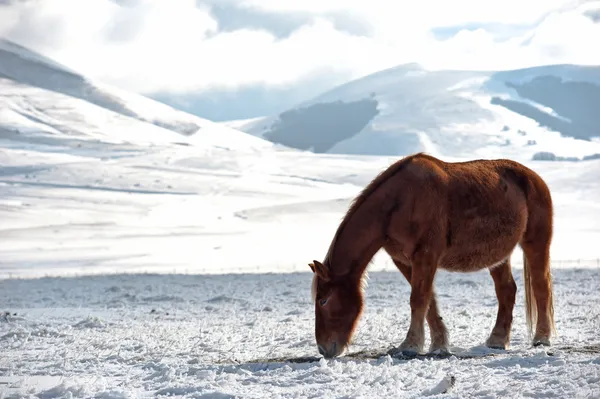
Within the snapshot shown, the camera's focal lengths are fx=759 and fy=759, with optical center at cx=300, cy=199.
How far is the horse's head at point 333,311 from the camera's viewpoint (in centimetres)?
694

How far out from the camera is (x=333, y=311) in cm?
695

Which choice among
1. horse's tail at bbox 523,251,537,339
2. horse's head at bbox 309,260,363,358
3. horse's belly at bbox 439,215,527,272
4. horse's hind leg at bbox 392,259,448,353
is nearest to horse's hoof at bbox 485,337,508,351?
horse's tail at bbox 523,251,537,339

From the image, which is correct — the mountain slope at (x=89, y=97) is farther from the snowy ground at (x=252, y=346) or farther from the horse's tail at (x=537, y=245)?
the horse's tail at (x=537, y=245)

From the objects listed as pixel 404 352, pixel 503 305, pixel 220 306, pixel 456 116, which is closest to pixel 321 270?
pixel 404 352

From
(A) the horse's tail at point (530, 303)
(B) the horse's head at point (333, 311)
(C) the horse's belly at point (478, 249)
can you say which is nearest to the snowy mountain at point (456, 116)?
(A) the horse's tail at point (530, 303)

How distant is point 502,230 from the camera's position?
7.52 metres

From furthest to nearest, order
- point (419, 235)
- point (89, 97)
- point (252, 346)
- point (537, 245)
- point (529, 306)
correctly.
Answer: point (89, 97) → point (252, 346) → point (529, 306) → point (537, 245) → point (419, 235)

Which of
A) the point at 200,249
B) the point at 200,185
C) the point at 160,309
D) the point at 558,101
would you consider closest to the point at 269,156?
the point at 200,185

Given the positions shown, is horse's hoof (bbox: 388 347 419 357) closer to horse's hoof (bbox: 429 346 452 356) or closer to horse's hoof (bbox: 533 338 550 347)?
horse's hoof (bbox: 429 346 452 356)

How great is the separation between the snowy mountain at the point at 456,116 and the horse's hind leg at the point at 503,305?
95.3 metres

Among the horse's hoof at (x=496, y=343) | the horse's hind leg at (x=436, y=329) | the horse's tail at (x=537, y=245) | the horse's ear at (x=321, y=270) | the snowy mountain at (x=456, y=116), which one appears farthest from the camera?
the snowy mountain at (x=456, y=116)

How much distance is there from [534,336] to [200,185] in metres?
51.3

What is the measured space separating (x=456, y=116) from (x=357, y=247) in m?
133

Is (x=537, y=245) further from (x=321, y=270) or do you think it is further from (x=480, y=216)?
(x=321, y=270)
